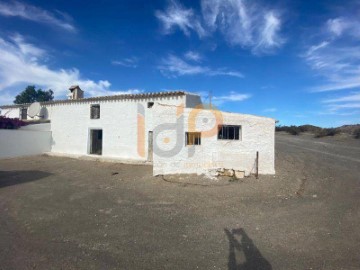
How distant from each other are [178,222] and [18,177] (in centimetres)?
963

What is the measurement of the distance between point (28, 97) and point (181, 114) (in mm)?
37173

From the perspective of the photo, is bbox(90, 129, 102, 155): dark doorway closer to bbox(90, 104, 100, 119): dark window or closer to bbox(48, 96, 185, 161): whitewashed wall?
bbox(48, 96, 185, 161): whitewashed wall

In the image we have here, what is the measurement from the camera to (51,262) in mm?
4555

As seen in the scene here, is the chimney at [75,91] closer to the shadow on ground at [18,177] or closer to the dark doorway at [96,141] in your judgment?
the dark doorway at [96,141]

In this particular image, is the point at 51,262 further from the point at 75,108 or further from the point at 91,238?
the point at 75,108

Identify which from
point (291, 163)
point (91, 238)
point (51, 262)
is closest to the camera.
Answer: point (51, 262)

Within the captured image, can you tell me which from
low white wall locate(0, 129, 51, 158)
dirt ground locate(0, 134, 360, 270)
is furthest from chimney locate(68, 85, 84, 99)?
dirt ground locate(0, 134, 360, 270)

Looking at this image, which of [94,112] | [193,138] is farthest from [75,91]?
[193,138]

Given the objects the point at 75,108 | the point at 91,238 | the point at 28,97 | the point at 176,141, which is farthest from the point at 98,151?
the point at 28,97

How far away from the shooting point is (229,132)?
1213cm

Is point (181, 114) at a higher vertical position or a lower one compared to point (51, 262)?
higher

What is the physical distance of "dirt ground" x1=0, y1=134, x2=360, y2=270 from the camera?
476cm

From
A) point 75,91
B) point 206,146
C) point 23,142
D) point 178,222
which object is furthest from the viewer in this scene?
point 75,91

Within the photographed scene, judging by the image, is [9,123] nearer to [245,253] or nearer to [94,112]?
[94,112]
